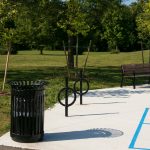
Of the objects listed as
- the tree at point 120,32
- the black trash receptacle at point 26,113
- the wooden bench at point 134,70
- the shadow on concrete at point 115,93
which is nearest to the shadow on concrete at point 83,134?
the black trash receptacle at point 26,113

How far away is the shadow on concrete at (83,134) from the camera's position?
8.43 metres

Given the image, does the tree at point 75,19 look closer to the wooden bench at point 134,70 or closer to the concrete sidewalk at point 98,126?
the wooden bench at point 134,70

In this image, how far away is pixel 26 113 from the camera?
7.97 m

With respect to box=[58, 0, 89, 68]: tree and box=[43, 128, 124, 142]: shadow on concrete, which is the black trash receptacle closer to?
box=[43, 128, 124, 142]: shadow on concrete

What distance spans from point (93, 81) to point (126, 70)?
2.43m

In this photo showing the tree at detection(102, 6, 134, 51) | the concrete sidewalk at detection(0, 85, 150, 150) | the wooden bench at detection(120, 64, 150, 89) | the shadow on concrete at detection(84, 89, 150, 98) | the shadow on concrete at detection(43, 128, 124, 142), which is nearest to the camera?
the concrete sidewalk at detection(0, 85, 150, 150)

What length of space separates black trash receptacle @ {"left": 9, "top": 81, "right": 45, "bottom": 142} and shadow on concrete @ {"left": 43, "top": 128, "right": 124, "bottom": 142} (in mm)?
384

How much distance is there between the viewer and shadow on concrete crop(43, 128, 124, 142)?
27.7 ft

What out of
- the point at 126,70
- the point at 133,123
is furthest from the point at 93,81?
the point at 133,123

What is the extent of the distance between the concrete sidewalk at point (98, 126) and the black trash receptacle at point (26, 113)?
0.17m

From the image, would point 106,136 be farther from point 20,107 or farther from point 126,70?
point 126,70

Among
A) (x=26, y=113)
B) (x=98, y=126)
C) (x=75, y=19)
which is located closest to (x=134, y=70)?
(x=75, y=19)

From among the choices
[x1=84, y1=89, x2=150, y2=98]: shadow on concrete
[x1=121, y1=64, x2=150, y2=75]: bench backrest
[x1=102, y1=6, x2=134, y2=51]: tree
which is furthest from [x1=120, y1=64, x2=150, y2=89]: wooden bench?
[x1=102, y1=6, x2=134, y2=51]: tree

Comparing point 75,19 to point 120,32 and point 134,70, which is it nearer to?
point 134,70
